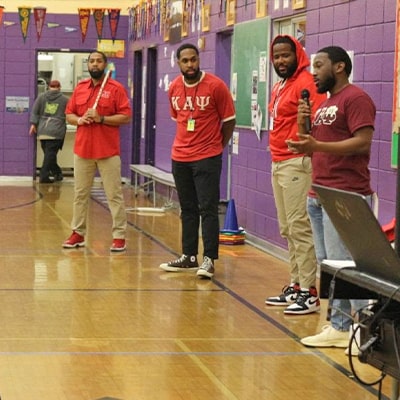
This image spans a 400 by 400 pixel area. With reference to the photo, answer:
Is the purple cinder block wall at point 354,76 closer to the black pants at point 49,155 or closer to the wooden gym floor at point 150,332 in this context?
the wooden gym floor at point 150,332

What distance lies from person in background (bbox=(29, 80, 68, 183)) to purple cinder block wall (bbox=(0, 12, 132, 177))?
2.36ft

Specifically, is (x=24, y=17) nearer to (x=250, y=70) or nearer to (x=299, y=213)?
(x=250, y=70)

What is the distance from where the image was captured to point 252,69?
10.8m

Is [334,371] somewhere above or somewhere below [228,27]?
below

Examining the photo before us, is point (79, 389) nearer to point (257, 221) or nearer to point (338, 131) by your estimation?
point (338, 131)

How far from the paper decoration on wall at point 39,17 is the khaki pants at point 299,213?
11383 mm

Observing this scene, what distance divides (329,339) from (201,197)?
2.36m

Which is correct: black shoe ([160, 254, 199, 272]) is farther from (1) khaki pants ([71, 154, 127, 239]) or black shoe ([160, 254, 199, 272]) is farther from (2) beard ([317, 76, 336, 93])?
(2) beard ([317, 76, 336, 93])

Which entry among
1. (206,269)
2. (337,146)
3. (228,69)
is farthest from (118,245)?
(337,146)

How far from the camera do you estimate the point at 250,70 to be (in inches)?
428

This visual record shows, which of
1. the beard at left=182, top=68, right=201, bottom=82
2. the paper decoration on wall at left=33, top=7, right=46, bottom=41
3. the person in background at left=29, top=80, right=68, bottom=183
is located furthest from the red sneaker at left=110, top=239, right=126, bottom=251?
the paper decoration on wall at left=33, top=7, right=46, bottom=41

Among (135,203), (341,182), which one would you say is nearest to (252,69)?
(135,203)

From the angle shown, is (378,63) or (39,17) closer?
(378,63)

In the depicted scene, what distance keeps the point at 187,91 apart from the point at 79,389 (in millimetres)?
3596
